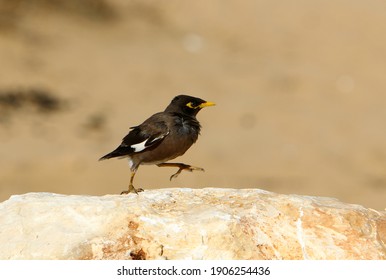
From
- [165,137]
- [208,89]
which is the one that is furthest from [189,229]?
[208,89]

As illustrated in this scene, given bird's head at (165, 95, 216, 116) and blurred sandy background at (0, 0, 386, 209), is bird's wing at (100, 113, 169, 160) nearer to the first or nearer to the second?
bird's head at (165, 95, 216, 116)

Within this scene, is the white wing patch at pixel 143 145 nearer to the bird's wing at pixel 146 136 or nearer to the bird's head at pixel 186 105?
the bird's wing at pixel 146 136

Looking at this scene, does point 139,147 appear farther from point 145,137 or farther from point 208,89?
point 208,89

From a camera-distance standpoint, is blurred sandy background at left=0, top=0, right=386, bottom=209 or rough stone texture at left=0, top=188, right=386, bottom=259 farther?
blurred sandy background at left=0, top=0, right=386, bottom=209

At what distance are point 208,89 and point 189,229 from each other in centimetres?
1353

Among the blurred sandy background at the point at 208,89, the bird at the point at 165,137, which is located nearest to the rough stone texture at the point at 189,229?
the bird at the point at 165,137

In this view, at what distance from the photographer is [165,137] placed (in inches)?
280

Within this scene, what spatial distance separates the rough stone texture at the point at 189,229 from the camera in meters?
5.71

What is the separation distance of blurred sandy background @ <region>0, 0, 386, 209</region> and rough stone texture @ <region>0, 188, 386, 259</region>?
799 centimetres

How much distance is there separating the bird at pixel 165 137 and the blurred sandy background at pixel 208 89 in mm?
6902

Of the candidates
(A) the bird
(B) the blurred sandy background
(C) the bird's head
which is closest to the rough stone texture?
(A) the bird

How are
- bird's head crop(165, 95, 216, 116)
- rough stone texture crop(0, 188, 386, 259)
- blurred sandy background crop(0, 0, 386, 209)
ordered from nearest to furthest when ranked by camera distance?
rough stone texture crop(0, 188, 386, 259)
bird's head crop(165, 95, 216, 116)
blurred sandy background crop(0, 0, 386, 209)

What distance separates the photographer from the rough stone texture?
571 centimetres

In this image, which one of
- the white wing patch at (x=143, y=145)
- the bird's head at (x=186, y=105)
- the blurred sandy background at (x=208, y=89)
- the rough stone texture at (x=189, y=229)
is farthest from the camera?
the blurred sandy background at (x=208, y=89)
